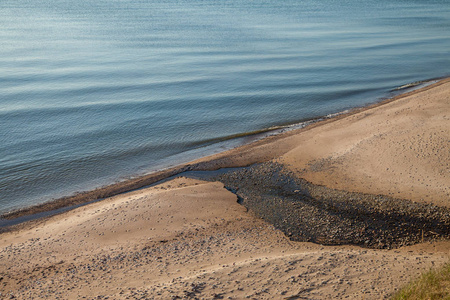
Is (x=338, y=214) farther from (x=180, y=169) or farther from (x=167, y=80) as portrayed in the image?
(x=167, y=80)

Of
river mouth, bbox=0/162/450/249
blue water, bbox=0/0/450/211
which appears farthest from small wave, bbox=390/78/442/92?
river mouth, bbox=0/162/450/249

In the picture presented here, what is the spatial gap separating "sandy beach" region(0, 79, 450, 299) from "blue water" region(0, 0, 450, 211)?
2867 millimetres

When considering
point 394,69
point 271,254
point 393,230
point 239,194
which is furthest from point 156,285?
point 394,69

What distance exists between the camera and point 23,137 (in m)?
17.5

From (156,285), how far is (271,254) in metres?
2.61

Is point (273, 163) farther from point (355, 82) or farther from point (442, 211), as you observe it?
point (355, 82)

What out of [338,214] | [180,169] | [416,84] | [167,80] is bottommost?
[338,214]

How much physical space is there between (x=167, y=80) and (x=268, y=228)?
685 inches

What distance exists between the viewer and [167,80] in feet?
84.4

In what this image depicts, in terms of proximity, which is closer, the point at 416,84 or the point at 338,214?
the point at 338,214

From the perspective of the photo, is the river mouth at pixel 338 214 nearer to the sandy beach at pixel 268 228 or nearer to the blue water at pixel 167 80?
the sandy beach at pixel 268 228

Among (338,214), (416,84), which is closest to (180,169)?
(338,214)

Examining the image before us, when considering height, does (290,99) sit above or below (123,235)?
above

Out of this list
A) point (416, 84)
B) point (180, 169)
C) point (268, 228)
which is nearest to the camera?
point (268, 228)
